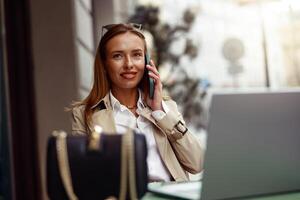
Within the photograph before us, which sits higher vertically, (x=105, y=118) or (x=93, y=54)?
(x=93, y=54)

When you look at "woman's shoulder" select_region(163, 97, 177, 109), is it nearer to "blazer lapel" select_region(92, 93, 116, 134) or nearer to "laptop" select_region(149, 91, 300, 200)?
"blazer lapel" select_region(92, 93, 116, 134)

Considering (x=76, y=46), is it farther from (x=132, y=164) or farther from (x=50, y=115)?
(x=132, y=164)

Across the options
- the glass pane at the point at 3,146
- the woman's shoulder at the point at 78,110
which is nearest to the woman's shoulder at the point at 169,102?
the woman's shoulder at the point at 78,110

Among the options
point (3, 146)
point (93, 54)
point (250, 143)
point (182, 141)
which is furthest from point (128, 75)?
point (93, 54)

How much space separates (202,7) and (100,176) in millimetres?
4645

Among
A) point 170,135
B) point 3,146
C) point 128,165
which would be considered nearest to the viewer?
point 128,165

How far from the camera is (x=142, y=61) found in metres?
1.53

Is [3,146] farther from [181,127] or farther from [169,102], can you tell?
[181,127]

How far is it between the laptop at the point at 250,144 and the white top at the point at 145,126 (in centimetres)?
59

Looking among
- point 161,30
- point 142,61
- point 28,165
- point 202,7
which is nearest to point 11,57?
point 28,165

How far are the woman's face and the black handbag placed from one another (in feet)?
2.27

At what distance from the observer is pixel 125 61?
1.51m

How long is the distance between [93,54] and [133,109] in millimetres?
2543

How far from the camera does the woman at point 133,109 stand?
4.84ft
